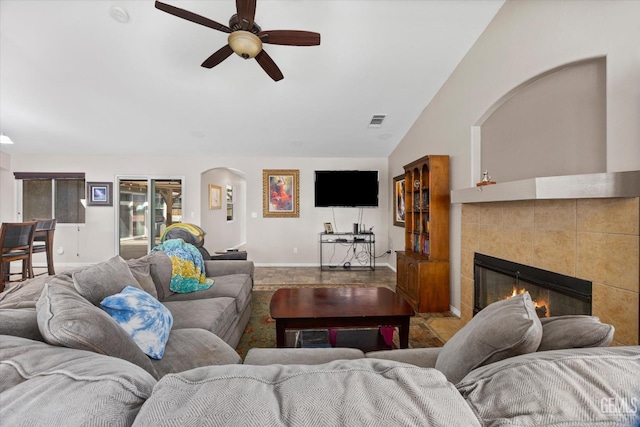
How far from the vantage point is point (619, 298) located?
1.64 meters

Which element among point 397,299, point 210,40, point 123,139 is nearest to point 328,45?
point 210,40

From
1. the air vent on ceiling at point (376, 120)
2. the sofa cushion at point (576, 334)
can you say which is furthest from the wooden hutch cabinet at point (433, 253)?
the sofa cushion at point (576, 334)

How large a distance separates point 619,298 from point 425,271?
5.81 ft

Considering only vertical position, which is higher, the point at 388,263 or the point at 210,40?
the point at 210,40

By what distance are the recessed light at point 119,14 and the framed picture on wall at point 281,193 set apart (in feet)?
11.1

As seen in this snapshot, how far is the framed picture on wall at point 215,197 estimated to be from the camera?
20.9 ft

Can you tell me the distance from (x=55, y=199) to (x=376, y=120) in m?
6.94

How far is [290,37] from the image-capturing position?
2.23m

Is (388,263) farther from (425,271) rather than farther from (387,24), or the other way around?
(387,24)

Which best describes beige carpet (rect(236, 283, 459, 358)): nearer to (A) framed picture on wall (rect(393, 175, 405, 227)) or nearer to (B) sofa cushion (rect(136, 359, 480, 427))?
(B) sofa cushion (rect(136, 359, 480, 427))

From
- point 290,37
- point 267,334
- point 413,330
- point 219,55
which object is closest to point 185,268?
point 267,334

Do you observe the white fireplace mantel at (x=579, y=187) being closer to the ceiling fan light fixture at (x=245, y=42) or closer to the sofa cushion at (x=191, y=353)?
the sofa cushion at (x=191, y=353)

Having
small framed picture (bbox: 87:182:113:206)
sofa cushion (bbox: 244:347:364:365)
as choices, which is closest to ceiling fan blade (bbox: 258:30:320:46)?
sofa cushion (bbox: 244:347:364:365)
